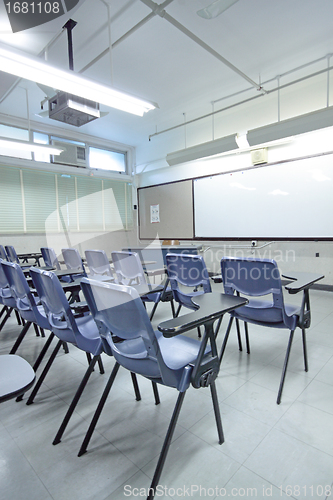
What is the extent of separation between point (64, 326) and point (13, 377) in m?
0.85

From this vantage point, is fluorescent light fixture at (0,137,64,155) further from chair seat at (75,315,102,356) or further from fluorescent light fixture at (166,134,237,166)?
chair seat at (75,315,102,356)

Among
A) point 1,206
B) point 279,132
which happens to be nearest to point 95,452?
point 279,132

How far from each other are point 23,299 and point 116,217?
17.4 ft

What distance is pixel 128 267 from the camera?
321 centimetres

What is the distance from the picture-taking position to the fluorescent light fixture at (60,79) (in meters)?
2.25

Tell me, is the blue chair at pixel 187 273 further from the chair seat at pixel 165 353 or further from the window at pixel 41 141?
the window at pixel 41 141

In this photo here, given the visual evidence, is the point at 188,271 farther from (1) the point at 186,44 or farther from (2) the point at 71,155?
(2) the point at 71,155

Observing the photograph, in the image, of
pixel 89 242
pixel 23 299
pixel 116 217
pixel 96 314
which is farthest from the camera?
pixel 116 217

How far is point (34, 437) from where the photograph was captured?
4.74 ft

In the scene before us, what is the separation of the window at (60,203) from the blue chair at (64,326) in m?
4.62

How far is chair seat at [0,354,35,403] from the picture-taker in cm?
71

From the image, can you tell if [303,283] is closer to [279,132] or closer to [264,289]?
[264,289]

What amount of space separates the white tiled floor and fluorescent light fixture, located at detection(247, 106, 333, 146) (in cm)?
315

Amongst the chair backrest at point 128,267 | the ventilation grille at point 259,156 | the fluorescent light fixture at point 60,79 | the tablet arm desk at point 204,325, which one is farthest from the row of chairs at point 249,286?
the ventilation grille at point 259,156
